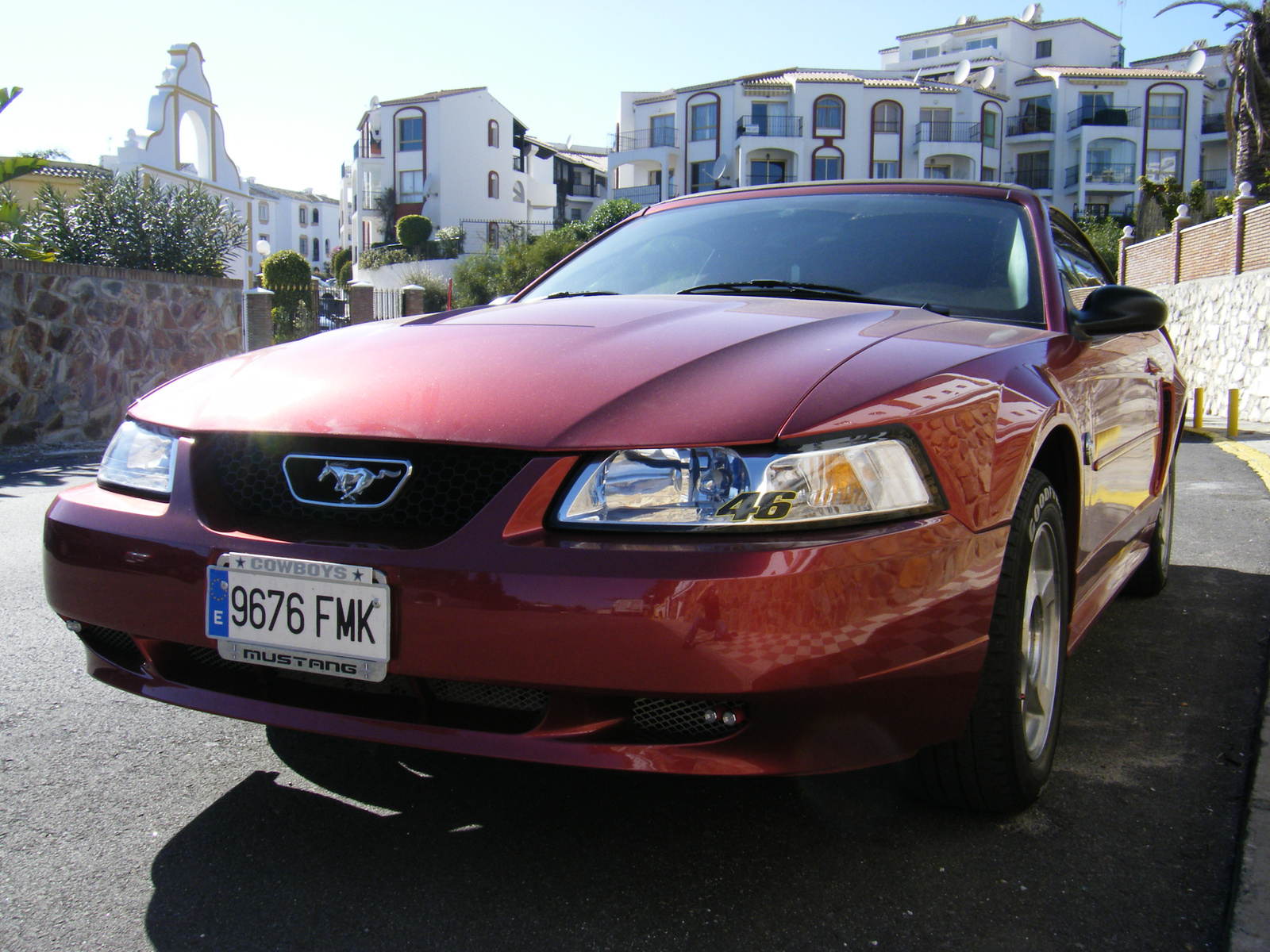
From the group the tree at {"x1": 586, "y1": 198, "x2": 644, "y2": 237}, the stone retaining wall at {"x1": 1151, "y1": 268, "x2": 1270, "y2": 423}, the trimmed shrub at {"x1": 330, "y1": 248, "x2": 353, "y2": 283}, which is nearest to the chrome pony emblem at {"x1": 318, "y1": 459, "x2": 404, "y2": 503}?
the stone retaining wall at {"x1": 1151, "y1": 268, "x2": 1270, "y2": 423}

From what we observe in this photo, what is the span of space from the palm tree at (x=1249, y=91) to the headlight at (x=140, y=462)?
96.6ft

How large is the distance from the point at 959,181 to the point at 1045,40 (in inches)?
2884

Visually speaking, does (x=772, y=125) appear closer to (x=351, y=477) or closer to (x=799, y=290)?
(x=799, y=290)

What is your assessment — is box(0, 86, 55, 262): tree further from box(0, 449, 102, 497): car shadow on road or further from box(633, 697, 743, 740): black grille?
box(633, 697, 743, 740): black grille

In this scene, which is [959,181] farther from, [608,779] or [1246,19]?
[1246,19]

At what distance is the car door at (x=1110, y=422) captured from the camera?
2615mm

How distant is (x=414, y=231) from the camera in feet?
174

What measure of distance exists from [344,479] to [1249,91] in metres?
30.4

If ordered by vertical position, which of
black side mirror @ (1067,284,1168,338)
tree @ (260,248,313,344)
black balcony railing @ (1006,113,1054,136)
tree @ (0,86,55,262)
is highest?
black balcony railing @ (1006,113,1054,136)

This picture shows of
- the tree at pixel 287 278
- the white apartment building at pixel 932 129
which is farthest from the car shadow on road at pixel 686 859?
the white apartment building at pixel 932 129

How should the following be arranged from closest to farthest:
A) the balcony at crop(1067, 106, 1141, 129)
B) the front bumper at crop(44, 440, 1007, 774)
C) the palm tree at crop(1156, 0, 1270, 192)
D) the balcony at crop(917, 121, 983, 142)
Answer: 1. the front bumper at crop(44, 440, 1007, 774)
2. the palm tree at crop(1156, 0, 1270, 192)
3. the balcony at crop(917, 121, 983, 142)
4. the balcony at crop(1067, 106, 1141, 129)

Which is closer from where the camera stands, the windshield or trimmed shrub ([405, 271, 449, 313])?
the windshield

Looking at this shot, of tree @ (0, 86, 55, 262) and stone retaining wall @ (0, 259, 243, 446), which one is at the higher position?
tree @ (0, 86, 55, 262)

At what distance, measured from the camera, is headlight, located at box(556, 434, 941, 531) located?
1.68 meters
